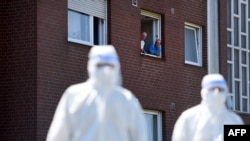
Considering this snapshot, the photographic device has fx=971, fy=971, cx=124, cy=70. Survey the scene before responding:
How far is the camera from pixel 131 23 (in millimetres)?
25906

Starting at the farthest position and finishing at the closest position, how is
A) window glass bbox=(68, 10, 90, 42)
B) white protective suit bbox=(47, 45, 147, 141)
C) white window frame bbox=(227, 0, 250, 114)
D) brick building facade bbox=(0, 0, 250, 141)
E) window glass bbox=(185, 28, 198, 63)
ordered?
white window frame bbox=(227, 0, 250, 114)
window glass bbox=(185, 28, 198, 63)
window glass bbox=(68, 10, 90, 42)
brick building facade bbox=(0, 0, 250, 141)
white protective suit bbox=(47, 45, 147, 141)

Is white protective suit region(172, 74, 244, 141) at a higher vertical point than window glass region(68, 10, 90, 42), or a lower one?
lower

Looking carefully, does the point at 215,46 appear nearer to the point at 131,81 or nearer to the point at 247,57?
the point at 131,81

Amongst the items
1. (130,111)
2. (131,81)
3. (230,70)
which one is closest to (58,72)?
(131,81)

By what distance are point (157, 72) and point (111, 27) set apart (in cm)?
263

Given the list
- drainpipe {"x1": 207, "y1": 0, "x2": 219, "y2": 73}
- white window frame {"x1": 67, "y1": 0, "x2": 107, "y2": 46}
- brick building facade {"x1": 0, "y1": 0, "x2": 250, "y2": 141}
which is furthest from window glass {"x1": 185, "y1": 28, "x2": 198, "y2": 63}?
drainpipe {"x1": 207, "y1": 0, "x2": 219, "y2": 73}

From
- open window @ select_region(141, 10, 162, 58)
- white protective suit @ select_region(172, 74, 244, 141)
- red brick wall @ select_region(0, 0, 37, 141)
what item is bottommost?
white protective suit @ select_region(172, 74, 244, 141)

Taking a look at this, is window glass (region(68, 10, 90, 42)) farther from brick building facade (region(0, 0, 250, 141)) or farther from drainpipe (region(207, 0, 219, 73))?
drainpipe (region(207, 0, 219, 73))

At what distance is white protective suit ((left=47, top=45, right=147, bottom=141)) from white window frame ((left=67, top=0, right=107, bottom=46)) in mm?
15041

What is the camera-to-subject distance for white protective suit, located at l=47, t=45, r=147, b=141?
8.30m

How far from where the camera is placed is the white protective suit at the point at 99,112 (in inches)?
327

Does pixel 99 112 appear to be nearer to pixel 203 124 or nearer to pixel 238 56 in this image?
pixel 203 124

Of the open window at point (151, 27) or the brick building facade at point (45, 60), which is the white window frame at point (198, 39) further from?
the brick building facade at point (45, 60)

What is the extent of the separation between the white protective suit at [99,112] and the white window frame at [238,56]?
74.5 ft
